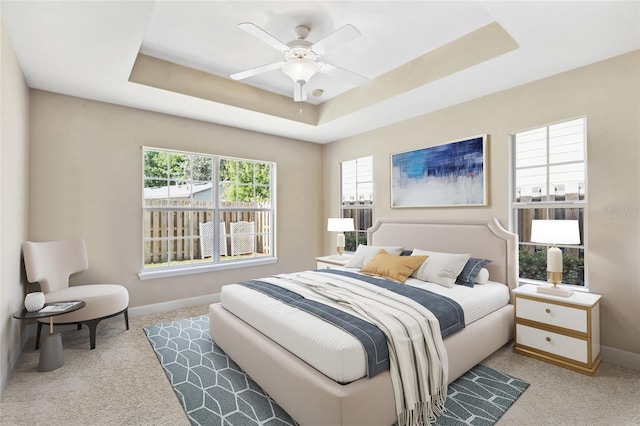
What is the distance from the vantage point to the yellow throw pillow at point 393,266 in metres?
3.20

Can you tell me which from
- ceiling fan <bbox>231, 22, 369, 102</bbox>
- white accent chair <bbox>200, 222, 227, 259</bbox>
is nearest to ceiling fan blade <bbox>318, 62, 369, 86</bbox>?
ceiling fan <bbox>231, 22, 369, 102</bbox>

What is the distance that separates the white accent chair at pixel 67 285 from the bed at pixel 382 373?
1.03m

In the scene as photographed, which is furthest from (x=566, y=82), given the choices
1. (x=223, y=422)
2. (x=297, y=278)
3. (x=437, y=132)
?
(x=223, y=422)

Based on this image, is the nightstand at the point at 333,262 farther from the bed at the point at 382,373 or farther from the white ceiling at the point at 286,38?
the white ceiling at the point at 286,38

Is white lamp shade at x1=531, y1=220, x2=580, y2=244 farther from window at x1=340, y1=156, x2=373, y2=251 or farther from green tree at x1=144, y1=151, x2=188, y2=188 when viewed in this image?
green tree at x1=144, y1=151, x2=188, y2=188

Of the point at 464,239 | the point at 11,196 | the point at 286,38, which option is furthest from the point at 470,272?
the point at 11,196

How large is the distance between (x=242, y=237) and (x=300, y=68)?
2.98 meters

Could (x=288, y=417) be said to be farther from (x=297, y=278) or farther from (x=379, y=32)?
(x=379, y=32)

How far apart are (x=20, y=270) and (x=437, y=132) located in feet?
15.4

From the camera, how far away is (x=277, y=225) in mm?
5168

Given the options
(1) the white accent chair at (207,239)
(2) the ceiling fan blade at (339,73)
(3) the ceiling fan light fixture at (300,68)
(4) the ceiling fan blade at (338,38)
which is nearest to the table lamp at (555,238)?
(2) the ceiling fan blade at (339,73)

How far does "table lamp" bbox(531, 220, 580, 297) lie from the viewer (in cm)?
255

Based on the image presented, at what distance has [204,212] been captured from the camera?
452 cm

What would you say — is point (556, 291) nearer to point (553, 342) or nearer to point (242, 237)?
point (553, 342)
